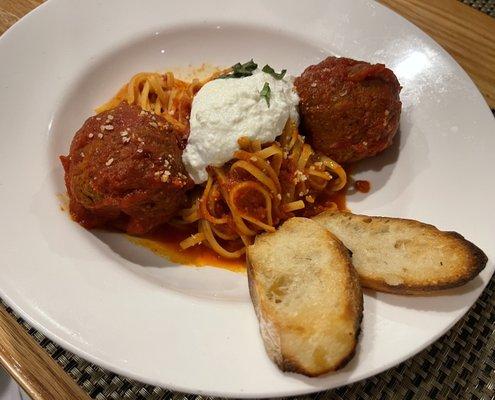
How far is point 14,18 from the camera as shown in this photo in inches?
149

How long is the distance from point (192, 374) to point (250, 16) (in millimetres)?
2705

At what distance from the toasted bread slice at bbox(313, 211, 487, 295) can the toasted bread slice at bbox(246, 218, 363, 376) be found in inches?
6.5

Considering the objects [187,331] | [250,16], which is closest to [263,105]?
[250,16]

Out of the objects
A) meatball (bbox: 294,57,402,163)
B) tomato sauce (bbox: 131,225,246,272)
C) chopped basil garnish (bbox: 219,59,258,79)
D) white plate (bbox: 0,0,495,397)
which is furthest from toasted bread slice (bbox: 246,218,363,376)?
chopped basil garnish (bbox: 219,59,258,79)

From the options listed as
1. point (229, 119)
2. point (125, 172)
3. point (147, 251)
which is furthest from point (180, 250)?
point (229, 119)

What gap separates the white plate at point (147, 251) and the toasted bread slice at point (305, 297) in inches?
4.4

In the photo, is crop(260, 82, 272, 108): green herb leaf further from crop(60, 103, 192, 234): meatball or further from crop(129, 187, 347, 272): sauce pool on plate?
crop(129, 187, 347, 272): sauce pool on plate

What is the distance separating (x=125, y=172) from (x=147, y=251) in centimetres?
59

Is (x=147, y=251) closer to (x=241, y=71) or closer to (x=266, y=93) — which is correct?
(x=266, y=93)

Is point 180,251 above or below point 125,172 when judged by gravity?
below

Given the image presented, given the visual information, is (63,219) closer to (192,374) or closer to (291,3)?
(192,374)

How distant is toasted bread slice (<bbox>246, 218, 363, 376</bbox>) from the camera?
6.93 feet

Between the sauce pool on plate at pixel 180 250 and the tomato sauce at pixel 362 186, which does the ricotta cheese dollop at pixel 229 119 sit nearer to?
the sauce pool on plate at pixel 180 250

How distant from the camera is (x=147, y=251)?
3.01 meters
